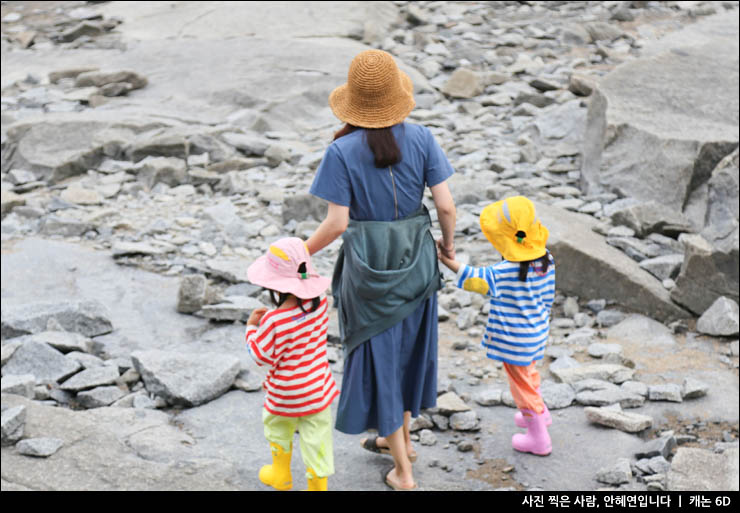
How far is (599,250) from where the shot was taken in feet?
20.1

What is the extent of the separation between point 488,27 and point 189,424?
11.2 metres

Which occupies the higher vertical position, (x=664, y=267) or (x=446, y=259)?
(x=446, y=259)

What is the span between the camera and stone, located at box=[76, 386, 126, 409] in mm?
4895

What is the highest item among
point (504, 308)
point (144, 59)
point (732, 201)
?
point (504, 308)

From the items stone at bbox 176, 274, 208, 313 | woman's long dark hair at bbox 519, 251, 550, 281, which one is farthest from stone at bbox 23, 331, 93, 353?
woman's long dark hair at bbox 519, 251, 550, 281

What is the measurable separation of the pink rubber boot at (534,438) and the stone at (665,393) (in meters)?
0.82

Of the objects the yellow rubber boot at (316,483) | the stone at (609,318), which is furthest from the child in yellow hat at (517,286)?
the stone at (609,318)

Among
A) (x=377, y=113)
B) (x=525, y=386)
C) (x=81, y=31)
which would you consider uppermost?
(x=377, y=113)

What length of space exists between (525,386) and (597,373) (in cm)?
106

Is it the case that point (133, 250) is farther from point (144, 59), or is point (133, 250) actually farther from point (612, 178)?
point (144, 59)

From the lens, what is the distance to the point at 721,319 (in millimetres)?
5492

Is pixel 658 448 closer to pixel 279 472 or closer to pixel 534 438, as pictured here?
pixel 534 438

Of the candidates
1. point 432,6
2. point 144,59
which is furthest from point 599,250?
point 432,6

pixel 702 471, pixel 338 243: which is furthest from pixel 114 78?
pixel 702 471
